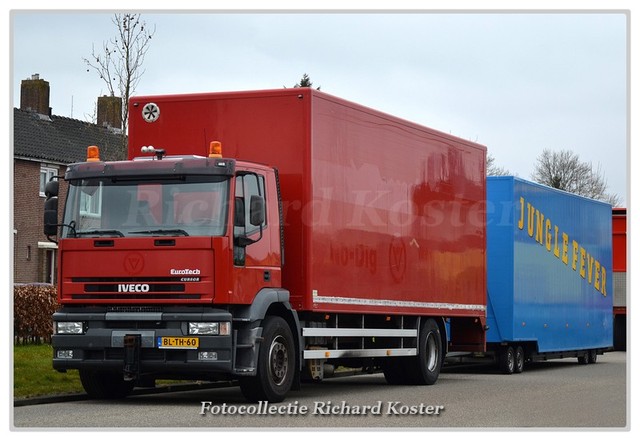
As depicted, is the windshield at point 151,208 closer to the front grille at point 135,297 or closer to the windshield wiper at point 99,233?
the windshield wiper at point 99,233

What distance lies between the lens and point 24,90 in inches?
2163

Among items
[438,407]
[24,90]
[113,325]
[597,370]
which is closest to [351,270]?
[438,407]

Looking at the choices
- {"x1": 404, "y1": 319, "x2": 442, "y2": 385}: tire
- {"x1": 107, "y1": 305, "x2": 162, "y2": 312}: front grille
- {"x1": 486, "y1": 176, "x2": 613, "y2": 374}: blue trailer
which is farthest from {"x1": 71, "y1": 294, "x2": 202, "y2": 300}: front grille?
{"x1": 486, "y1": 176, "x2": 613, "y2": 374}: blue trailer

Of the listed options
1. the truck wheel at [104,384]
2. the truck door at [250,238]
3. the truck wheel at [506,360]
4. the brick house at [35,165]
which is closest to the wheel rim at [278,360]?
the truck door at [250,238]

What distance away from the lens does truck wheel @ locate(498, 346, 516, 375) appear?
81.1ft

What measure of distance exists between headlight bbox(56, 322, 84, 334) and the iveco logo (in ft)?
2.36

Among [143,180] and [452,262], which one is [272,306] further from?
[452,262]

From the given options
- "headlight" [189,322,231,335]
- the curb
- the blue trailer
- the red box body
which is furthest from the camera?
the blue trailer

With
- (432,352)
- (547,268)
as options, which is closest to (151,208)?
(432,352)

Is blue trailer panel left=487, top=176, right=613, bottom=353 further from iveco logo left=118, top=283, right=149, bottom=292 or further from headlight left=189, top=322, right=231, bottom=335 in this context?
iveco logo left=118, top=283, right=149, bottom=292

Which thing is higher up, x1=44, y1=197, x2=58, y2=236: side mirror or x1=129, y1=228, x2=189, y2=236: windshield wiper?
x1=44, y1=197, x2=58, y2=236: side mirror

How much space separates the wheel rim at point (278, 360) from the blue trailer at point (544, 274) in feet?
31.3

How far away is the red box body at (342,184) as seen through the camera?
53.3ft

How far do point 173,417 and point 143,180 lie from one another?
3.11 meters
